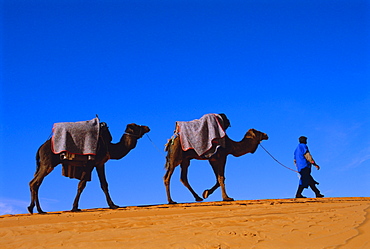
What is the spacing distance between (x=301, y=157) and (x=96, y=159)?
695 cm

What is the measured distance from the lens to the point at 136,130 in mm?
15266

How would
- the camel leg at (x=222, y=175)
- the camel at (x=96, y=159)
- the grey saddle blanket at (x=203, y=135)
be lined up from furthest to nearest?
1. the grey saddle blanket at (x=203, y=135)
2. the camel leg at (x=222, y=175)
3. the camel at (x=96, y=159)

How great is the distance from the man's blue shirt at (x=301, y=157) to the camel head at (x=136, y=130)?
17.5 feet

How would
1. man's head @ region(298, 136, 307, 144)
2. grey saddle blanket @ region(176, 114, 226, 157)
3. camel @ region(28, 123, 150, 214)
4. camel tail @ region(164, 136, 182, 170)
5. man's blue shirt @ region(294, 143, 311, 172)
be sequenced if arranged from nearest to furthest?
camel @ region(28, 123, 150, 214)
grey saddle blanket @ region(176, 114, 226, 157)
camel tail @ region(164, 136, 182, 170)
man's blue shirt @ region(294, 143, 311, 172)
man's head @ region(298, 136, 307, 144)

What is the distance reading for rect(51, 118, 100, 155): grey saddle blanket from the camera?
13.7 meters

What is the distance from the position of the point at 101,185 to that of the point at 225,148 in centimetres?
414

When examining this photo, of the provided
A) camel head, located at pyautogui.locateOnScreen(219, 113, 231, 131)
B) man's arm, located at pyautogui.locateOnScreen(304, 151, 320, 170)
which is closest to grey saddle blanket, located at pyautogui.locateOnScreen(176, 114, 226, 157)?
camel head, located at pyautogui.locateOnScreen(219, 113, 231, 131)

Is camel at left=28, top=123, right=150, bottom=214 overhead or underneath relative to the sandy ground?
overhead

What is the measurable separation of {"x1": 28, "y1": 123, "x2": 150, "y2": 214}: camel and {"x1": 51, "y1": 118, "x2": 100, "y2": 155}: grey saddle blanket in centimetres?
24

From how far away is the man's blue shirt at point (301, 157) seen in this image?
15.9 meters

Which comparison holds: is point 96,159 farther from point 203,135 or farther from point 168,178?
point 203,135

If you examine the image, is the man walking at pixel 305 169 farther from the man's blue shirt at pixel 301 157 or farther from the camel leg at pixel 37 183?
the camel leg at pixel 37 183

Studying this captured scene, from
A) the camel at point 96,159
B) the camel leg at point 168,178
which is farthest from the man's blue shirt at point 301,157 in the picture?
the camel at point 96,159

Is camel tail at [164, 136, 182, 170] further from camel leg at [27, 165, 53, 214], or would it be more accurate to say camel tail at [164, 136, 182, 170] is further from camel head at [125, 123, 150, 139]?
camel leg at [27, 165, 53, 214]
